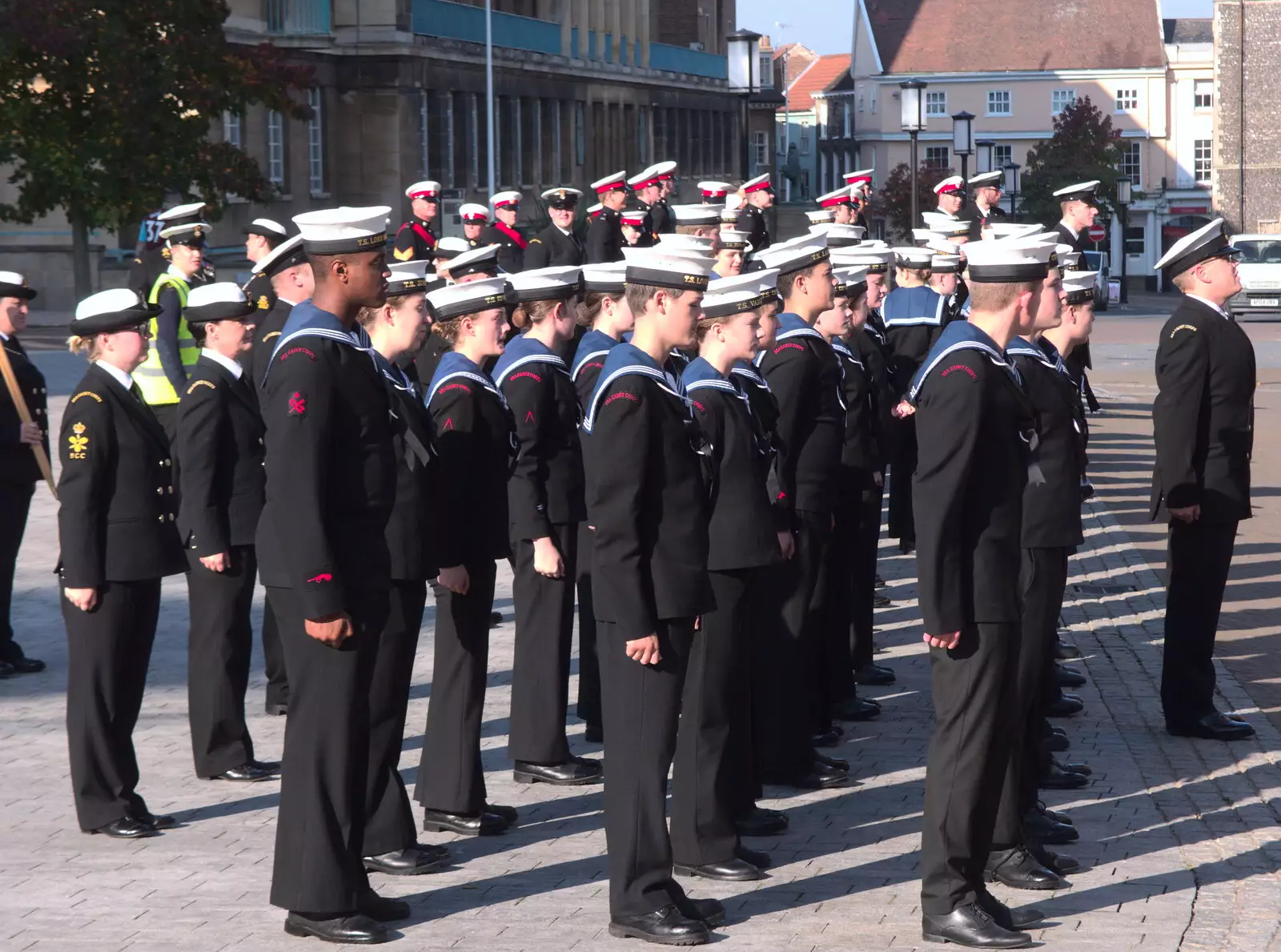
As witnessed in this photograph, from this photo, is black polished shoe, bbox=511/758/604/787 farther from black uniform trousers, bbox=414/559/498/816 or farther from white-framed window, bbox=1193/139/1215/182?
white-framed window, bbox=1193/139/1215/182

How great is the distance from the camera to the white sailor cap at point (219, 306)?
861 cm

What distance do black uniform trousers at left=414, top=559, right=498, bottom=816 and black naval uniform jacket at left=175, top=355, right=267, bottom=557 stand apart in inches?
45.5

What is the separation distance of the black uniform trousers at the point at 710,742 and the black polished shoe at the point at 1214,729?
10.0ft

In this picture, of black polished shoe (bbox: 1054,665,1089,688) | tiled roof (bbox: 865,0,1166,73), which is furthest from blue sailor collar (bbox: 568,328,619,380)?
tiled roof (bbox: 865,0,1166,73)

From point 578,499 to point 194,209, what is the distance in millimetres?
4367

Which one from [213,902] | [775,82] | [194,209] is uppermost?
[775,82]

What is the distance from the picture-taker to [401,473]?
7402mm

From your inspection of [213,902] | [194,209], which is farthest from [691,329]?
[194,209]

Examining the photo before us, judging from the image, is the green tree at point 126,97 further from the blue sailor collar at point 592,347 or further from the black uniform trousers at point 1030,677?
the black uniform trousers at point 1030,677

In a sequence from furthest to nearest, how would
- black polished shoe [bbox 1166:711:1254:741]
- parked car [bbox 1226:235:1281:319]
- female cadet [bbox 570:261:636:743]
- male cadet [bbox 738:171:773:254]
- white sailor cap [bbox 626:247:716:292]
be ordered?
parked car [bbox 1226:235:1281:319] < male cadet [bbox 738:171:773:254] < black polished shoe [bbox 1166:711:1254:741] < female cadet [bbox 570:261:636:743] < white sailor cap [bbox 626:247:716:292]

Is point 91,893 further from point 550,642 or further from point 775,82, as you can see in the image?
point 775,82

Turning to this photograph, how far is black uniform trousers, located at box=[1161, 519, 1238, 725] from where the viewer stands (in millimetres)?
9547

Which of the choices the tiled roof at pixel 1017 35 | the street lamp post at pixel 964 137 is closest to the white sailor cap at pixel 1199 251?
the street lamp post at pixel 964 137

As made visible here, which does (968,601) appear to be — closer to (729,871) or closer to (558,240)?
(729,871)
